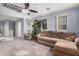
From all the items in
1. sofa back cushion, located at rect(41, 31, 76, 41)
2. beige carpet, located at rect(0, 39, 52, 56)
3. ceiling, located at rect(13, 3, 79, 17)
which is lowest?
beige carpet, located at rect(0, 39, 52, 56)

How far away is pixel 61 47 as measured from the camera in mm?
1935

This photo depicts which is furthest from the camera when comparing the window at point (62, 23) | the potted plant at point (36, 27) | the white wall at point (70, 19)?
the window at point (62, 23)

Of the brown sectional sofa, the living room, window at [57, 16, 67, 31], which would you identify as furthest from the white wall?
the brown sectional sofa

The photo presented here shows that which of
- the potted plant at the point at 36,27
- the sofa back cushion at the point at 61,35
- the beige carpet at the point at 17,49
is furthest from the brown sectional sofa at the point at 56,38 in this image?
the beige carpet at the point at 17,49

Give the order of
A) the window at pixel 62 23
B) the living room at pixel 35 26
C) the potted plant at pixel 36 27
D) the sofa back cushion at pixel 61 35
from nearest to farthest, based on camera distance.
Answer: the living room at pixel 35 26 < the potted plant at pixel 36 27 < the window at pixel 62 23 < the sofa back cushion at pixel 61 35

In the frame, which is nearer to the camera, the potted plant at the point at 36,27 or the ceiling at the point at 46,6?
→ the ceiling at the point at 46,6

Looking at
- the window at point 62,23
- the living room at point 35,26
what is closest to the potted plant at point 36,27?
the living room at point 35,26

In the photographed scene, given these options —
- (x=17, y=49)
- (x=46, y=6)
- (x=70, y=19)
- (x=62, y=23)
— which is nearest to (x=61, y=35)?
(x=62, y=23)

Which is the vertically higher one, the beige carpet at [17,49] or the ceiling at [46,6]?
the ceiling at [46,6]

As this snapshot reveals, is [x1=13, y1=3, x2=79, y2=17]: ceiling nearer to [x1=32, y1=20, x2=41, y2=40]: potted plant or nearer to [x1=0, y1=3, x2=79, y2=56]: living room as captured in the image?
[x1=0, y1=3, x2=79, y2=56]: living room

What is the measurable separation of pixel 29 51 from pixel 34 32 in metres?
0.56

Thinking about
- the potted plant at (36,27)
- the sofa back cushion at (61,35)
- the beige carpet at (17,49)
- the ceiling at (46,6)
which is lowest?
the beige carpet at (17,49)

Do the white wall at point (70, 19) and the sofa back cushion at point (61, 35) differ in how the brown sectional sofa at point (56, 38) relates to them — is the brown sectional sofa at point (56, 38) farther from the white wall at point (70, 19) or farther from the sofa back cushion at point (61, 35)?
the white wall at point (70, 19)

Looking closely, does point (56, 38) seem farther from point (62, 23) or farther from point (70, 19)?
point (70, 19)
